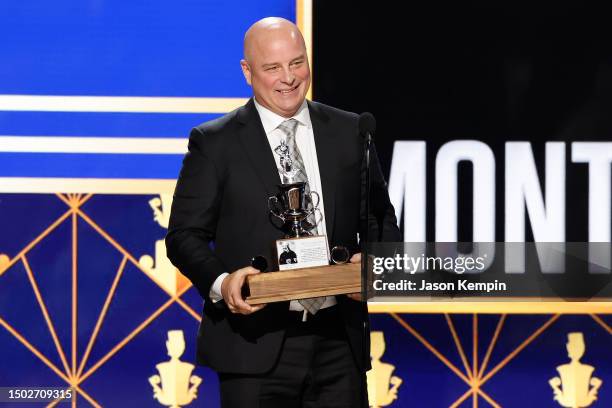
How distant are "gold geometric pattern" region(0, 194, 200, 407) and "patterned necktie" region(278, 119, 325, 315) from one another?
4.21ft

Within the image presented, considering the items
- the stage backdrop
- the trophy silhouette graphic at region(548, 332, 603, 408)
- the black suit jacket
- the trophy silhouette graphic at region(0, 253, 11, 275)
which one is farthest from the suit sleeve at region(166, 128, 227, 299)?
the trophy silhouette graphic at region(548, 332, 603, 408)

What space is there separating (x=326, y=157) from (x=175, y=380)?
59.1 inches

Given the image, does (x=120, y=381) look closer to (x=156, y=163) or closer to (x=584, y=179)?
(x=156, y=163)

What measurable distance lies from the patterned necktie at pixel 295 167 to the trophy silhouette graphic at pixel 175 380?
1360 millimetres

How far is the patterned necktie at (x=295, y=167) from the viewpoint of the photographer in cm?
201

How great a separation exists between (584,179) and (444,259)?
1416 millimetres

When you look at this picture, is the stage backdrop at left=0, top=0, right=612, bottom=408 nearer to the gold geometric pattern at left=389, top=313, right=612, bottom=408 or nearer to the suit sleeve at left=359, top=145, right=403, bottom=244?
the gold geometric pattern at left=389, top=313, right=612, bottom=408

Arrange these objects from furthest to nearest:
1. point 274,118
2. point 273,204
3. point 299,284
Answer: point 274,118 → point 273,204 → point 299,284

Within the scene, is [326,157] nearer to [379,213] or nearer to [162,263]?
[379,213]

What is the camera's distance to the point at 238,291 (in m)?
1.88

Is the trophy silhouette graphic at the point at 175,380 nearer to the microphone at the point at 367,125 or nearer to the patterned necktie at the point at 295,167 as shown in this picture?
the patterned necktie at the point at 295,167

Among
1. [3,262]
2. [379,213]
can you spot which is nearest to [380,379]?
[379,213]

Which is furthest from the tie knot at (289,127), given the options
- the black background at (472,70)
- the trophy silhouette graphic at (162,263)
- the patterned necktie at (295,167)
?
the trophy silhouette graphic at (162,263)

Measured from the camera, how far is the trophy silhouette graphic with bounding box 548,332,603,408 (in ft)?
10.8
